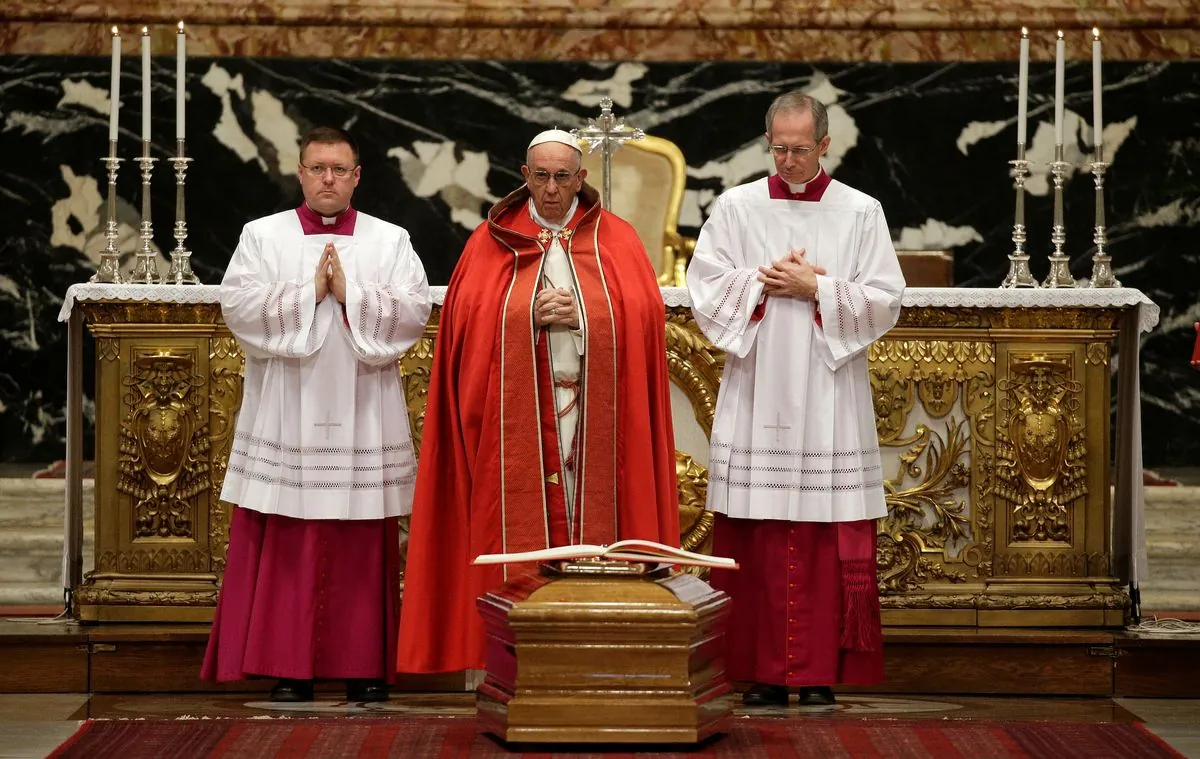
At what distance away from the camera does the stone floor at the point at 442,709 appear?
18.6ft

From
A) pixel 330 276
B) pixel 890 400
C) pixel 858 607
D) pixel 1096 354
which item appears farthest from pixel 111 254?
pixel 1096 354

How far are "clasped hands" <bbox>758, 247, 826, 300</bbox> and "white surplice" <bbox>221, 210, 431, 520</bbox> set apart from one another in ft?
3.46

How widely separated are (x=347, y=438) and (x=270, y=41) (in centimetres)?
391

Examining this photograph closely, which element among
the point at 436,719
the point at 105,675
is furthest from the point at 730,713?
the point at 105,675

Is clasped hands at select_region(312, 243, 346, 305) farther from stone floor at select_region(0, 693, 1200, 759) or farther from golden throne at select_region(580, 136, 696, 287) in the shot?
golden throne at select_region(580, 136, 696, 287)

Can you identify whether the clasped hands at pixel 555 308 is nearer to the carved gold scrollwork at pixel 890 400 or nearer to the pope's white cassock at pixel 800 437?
the pope's white cassock at pixel 800 437

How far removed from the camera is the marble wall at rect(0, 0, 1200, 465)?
30.2ft

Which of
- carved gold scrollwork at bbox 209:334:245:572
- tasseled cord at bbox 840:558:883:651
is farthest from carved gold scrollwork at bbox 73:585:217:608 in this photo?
tasseled cord at bbox 840:558:883:651

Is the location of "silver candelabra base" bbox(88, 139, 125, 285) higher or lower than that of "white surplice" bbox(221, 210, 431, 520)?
higher

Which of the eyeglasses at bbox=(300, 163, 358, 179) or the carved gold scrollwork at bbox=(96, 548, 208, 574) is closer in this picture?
the eyeglasses at bbox=(300, 163, 358, 179)

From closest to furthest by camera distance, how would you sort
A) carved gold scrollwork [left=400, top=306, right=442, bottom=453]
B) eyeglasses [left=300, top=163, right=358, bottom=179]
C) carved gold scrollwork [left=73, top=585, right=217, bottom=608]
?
1. eyeglasses [left=300, top=163, right=358, bottom=179]
2. carved gold scrollwork [left=73, top=585, right=217, bottom=608]
3. carved gold scrollwork [left=400, top=306, right=442, bottom=453]

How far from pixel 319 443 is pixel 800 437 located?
1472 millimetres

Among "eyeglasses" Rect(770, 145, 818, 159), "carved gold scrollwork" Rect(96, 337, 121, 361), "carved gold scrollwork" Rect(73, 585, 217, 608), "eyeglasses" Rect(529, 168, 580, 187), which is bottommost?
"carved gold scrollwork" Rect(73, 585, 217, 608)

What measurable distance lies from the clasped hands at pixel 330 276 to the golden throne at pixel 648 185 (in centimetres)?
204
